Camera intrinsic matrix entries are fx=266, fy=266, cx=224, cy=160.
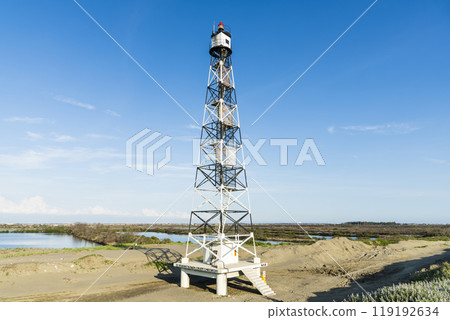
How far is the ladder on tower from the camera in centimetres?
1607

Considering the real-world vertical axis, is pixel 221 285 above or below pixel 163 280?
above

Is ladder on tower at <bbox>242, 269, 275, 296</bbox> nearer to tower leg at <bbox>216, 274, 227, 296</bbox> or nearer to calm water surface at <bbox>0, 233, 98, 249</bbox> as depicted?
tower leg at <bbox>216, 274, 227, 296</bbox>

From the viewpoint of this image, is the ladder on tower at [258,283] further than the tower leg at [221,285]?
Yes

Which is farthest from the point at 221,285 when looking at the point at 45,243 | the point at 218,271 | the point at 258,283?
the point at 45,243

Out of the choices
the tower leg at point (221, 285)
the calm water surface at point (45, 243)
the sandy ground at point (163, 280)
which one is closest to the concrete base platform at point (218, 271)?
the tower leg at point (221, 285)

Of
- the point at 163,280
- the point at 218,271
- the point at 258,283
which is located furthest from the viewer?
the point at 163,280

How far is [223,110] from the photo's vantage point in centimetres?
1975

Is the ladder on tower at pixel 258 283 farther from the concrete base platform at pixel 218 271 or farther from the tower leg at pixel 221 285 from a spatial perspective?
the tower leg at pixel 221 285

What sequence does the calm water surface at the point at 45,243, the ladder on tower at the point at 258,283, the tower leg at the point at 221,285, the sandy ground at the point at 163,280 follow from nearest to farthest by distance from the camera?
1. the tower leg at the point at 221,285
2. the sandy ground at the point at 163,280
3. the ladder on tower at the point at 258,283
4. the calm water surface at the point at 45,243

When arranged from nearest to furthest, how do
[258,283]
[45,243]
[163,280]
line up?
1. [258,283]
2. [163,280]
3. [45,243]

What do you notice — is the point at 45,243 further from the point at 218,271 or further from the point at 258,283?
the point at 258,283

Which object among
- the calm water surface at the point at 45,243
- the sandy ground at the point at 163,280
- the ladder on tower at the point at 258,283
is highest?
the ladder on tower at the point at 258,283

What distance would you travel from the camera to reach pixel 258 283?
16344 mm

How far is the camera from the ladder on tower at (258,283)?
52.7 feet
